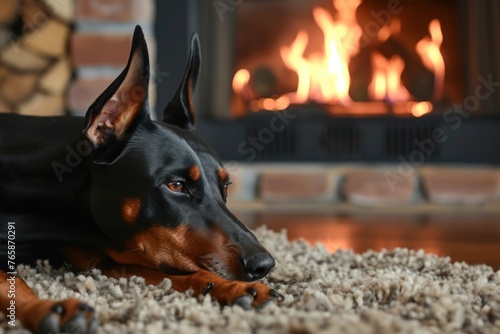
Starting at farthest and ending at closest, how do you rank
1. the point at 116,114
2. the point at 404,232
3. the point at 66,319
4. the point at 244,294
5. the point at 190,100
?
the point at 404,232 → the point at 190,100 → the point at 116,114 → the point at 244,294 → the point at 66,319

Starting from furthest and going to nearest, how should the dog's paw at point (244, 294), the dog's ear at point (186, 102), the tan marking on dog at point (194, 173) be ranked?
the dog's ear at point (186, 102) < the tan marking on dog at point (194, 173) < the dog's paw at point (244, 294)

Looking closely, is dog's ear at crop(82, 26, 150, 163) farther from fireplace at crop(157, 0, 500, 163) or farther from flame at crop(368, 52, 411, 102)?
flame at crop(368, 52, 411, 102)

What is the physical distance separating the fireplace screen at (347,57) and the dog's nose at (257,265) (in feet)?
6.35

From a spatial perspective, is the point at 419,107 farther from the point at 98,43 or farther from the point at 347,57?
the point at 98,43

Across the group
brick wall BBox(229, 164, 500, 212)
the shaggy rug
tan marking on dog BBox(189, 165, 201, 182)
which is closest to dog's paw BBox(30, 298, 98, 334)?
the shaggy rug

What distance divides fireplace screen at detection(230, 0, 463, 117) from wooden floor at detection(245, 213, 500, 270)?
60cm

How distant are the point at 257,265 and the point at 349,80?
6.70 ft

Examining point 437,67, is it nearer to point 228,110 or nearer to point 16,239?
point 228,110

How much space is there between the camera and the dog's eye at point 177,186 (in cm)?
108

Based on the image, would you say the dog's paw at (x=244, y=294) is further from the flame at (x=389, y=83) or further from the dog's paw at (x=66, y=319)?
the flame at (x=389, y=83)

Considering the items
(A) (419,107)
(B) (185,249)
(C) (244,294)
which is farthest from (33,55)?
(C) (244,294)

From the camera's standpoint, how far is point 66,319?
755 millimetres

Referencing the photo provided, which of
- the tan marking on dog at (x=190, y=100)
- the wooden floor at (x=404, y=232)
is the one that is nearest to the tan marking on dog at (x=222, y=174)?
the tan marking on dog at (x=190, y=100)

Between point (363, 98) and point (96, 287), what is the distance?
2.08 m
